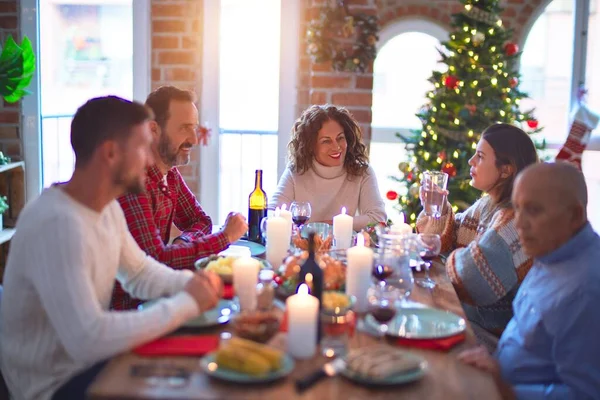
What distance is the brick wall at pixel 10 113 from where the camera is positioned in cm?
468

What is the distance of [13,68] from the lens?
13.2 feet

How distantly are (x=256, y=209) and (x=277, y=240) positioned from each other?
577mm

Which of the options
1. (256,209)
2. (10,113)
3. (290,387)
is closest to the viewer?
(290,387)

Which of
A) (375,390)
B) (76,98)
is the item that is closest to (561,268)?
(375,390)

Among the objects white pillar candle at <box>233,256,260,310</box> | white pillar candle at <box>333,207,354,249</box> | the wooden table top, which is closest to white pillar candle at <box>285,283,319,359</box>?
the wooden table top

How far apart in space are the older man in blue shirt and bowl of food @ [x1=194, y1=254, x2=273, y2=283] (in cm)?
81

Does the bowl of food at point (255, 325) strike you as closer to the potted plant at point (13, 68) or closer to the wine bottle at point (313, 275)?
the wine bottle at point (313, 275)

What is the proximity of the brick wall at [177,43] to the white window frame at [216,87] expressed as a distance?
52 mm

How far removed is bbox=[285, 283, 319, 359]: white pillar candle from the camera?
5.39ft

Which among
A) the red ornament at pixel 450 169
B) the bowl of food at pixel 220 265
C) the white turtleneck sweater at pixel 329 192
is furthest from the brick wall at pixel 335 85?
the bowl of food at pixel 220 265

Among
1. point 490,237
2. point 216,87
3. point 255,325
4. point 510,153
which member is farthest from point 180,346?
point 216,87

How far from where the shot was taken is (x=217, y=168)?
4.91m

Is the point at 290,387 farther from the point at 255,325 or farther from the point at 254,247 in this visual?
the point at 254,247

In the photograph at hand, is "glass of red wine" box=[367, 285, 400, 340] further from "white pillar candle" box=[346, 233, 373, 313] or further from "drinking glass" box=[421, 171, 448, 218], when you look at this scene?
"drinking glass" box=[421, 171, 448, 218]
